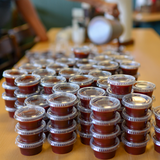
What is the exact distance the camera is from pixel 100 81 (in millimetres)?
998

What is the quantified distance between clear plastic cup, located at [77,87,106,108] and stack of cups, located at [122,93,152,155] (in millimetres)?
119

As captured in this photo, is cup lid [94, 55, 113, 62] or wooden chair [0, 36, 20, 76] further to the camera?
wooden chair [0, 36, 20, 76]

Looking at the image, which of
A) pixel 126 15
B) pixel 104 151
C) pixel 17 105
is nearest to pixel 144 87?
pixel 104 151

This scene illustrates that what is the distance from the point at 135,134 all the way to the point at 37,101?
0.42m

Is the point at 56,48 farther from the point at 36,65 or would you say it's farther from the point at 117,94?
the point at 117,94

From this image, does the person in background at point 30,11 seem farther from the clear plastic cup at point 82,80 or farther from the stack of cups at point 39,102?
the stack of cups at point 39,102

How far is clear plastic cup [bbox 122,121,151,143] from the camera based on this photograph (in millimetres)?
778

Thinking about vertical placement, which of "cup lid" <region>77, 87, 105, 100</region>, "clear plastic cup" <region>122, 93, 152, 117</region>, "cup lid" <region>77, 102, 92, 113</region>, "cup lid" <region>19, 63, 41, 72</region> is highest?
"cup lid" <region>19, 63, 41, 72</region>

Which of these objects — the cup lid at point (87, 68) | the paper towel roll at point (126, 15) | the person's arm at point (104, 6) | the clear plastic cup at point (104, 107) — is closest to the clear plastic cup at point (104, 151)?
the clear plastic cup at point (104, 107)

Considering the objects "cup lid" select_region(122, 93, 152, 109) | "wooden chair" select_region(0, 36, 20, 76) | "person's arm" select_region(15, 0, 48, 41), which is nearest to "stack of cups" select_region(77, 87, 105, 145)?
"cup lid" select_region(122, 93, 152, 109)

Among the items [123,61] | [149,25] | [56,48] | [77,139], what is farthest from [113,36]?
[149,25]

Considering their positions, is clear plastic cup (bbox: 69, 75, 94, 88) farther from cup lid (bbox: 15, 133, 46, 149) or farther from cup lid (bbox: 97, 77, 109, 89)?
cup lid (bbox: 15, 133, 46, 149)

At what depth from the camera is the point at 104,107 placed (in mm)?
758

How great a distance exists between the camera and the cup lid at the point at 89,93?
84 cm
